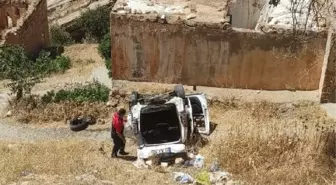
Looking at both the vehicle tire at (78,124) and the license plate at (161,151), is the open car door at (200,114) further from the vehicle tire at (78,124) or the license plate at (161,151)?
the vehicle tire at (78,124)

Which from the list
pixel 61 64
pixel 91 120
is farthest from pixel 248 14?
pixel 61 64

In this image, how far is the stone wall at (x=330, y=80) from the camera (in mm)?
14039

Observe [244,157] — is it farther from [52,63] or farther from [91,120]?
[52,63]

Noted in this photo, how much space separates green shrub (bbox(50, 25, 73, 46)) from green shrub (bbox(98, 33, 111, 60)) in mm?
2590

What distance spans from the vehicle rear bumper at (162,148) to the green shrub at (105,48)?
9643mm

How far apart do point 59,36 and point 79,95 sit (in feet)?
26.2

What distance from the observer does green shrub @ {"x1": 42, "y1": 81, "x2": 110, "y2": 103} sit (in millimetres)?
17312

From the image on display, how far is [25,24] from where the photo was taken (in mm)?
21516

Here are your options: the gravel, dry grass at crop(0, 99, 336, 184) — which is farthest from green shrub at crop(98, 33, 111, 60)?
dry grass at crop(0, 99, 336, 184)

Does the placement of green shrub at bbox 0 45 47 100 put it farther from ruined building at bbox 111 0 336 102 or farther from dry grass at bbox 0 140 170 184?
dry grass at bbox 0 140 170 184

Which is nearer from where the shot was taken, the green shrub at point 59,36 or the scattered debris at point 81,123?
the scattered debris at point 81,123

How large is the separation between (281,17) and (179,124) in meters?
4.55

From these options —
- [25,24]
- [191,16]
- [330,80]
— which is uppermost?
[191,16]

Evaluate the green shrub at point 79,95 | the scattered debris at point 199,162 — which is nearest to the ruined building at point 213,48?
the green shrub at point 79,95
